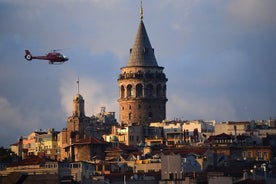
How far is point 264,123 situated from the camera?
169m

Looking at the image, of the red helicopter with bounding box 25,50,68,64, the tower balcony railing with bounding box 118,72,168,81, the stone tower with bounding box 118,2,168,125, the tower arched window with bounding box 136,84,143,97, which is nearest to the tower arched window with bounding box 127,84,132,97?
the stone tower with bounding box 118,2,168,125

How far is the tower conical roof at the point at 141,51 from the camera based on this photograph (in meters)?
161

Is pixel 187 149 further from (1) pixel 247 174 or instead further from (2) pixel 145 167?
(1) pixel 247 174

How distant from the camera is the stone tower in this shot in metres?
160

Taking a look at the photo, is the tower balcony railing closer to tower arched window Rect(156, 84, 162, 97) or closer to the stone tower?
the stone tower

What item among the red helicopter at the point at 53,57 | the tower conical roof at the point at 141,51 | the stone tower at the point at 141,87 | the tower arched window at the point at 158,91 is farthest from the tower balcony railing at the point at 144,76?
the red helicopter at the point at 53,57

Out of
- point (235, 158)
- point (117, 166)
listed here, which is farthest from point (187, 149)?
point (117, 166)

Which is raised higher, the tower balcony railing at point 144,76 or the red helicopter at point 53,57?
the tower balcony railing at point 144,76

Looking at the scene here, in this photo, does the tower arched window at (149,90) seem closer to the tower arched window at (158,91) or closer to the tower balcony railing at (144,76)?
the tower arched window at (158,91)

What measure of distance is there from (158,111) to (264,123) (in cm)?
1907

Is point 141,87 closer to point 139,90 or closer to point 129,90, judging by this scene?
point 139,90

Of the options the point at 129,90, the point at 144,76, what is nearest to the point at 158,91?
the point at 144,76

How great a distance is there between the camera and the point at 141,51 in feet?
529

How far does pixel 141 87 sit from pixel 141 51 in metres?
5.71
